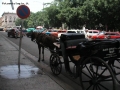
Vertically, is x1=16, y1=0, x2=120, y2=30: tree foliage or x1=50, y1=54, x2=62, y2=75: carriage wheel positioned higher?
x1=16, y1=0, x2=120, y2=30: tree foliage

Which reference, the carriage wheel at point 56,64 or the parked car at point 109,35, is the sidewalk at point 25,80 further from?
the parked car at point 109,35

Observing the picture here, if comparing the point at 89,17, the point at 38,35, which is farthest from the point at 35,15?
the point at 38,35

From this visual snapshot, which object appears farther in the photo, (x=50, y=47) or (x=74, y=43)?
(x=50, y=47)

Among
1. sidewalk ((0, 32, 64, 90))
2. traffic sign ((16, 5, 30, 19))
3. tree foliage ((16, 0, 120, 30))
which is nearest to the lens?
sidewalk ((0, 32, 64, 90))

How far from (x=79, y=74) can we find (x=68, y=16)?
3491 cm

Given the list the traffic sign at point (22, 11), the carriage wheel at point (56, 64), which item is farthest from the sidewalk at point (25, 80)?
the traffic sign at point (22, 11)

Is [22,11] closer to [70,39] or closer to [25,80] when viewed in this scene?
[70,39]

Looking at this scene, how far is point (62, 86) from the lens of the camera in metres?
6.03

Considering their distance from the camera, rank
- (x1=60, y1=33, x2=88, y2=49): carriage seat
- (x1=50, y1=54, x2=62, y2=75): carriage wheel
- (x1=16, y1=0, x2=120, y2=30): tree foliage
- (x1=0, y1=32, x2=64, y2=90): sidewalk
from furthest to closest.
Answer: (x1=16, y1=0, x2=120, y2=30): tree foliage
(x1=50, y1=54, x2=62, y2=75): carriage wheel
(x1=60, y1=33, x2=88, y2=49): carriage seat
(x1=0, y1=32, x2=64, y2=90): sidewalk

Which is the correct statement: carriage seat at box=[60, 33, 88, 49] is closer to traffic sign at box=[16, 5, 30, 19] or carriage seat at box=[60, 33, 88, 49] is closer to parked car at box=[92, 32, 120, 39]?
traffic sign at box=[16, 5, 30, 19]

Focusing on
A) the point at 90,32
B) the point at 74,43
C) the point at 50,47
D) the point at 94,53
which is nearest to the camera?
the point at 94,53

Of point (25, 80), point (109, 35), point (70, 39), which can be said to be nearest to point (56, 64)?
point (70, 39)

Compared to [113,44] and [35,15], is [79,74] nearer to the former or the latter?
[113,44]

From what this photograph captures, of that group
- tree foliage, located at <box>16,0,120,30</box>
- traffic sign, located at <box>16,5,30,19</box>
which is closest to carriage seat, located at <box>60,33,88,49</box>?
traffic sign, located at <box>16,5,30,19</box>
